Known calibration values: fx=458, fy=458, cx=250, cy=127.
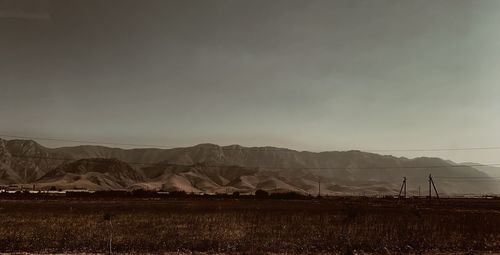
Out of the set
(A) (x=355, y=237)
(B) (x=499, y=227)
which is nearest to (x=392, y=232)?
(A) (x=355, y=237)

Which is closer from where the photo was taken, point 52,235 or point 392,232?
point 52,235

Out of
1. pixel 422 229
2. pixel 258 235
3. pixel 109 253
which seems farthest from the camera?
pixel 422 229

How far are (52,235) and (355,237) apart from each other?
1926 centimetres

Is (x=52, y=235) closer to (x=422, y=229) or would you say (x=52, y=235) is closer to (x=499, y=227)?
(x=422, y=229)

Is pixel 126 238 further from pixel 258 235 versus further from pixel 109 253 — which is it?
pixel 258 235

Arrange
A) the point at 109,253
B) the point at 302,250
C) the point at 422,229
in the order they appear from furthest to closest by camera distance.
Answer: the point at 422,229, the point at 302,250, the point at 109,253

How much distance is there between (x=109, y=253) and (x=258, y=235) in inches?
428

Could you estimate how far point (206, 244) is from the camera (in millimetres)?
26203

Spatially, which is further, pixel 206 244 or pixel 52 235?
pixel 52 235

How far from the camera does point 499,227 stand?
125 feet

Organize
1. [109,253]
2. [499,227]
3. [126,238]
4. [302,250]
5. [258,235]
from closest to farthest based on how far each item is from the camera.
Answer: [109,253] < [302,250] < [126,238] < [258,235] < [499,227]

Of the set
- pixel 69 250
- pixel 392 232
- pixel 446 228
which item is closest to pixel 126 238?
pixel 69 250

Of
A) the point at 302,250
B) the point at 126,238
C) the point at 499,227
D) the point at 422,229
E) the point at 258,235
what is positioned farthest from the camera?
the point at 499,227

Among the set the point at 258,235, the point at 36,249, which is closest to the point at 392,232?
the point at 258,235
